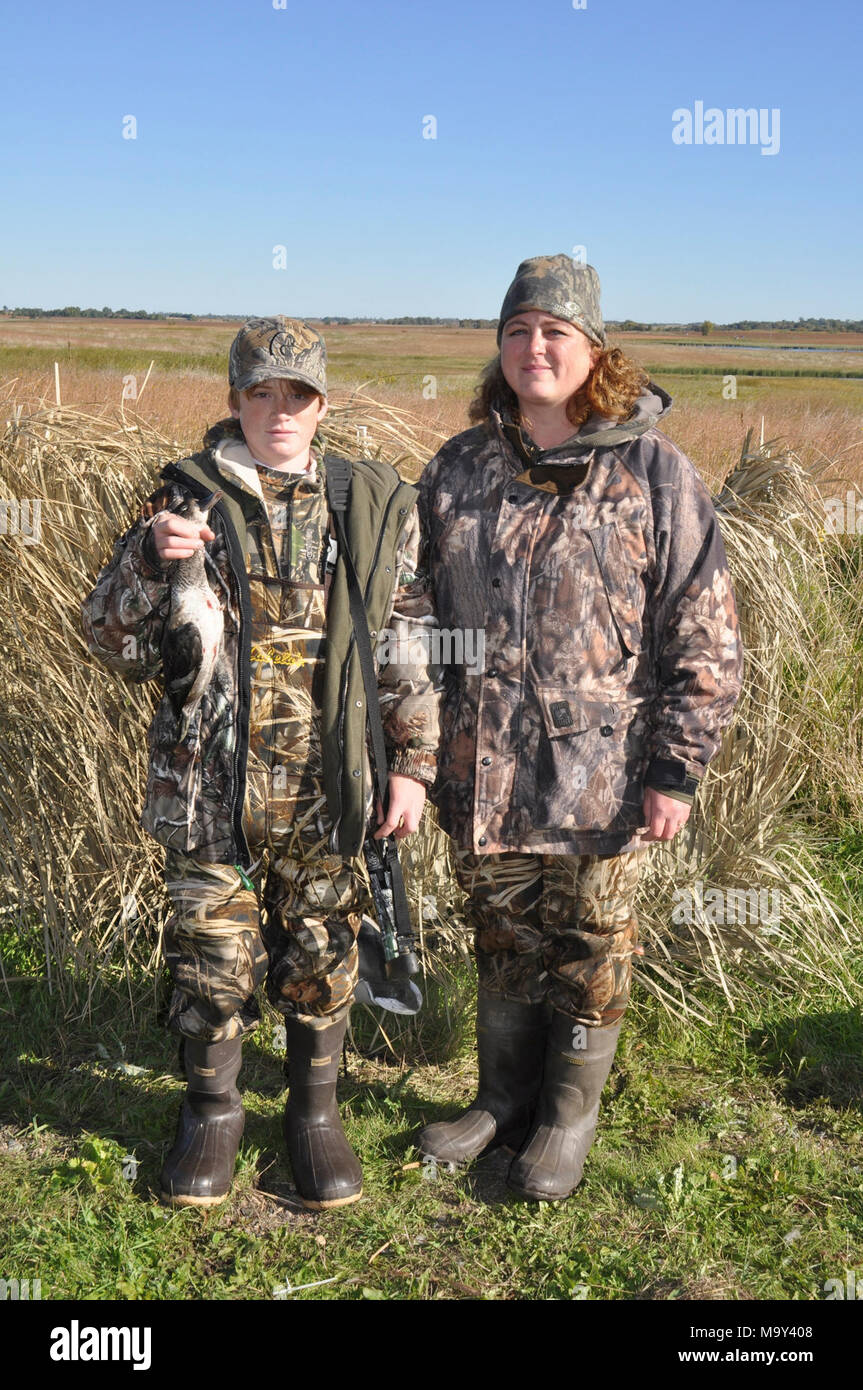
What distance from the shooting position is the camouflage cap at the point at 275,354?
7.89 feet

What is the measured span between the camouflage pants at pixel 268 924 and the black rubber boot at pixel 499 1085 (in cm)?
47

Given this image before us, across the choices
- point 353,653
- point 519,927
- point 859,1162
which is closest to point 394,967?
point 519,927

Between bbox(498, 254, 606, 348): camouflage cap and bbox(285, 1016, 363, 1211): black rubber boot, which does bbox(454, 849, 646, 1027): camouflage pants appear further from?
bbox(498, 254, 606, 348): camouflage cap

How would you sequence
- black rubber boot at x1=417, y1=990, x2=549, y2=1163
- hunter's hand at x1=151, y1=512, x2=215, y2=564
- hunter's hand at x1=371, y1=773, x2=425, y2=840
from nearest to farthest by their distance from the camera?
1. hunter's hand at x1=151, y1=512, x2=215, y2=564
2. hunter's hand at x1=371, y1=773, x2=425, y2=840
3. black rubber boot at x1=417, y1=990, x2=549, y2=1163

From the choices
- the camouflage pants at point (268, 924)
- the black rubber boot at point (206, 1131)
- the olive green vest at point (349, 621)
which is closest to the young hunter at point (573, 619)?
the olive green vest at point (349, 621)

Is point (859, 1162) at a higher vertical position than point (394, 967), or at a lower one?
lower

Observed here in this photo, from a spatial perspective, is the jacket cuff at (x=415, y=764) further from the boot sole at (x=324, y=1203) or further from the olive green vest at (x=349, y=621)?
the boot sole at (x=324, y=1203)

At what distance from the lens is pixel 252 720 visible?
2568 millimetres

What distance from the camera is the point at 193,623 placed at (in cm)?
239

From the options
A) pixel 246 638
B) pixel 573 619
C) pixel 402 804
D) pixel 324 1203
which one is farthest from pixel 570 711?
pixel 324 1203

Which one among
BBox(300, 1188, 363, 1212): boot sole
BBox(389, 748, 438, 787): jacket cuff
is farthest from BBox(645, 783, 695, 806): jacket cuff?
BBox(300, 1188, 363, 1212): boot sole

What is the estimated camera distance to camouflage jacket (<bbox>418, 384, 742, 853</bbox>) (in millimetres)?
2609
